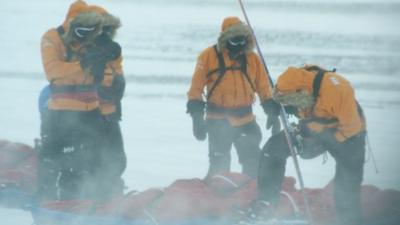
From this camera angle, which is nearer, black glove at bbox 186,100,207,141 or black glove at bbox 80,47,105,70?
black glove at bbox 80,47,105,70

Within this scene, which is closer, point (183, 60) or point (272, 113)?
point (272, 113)

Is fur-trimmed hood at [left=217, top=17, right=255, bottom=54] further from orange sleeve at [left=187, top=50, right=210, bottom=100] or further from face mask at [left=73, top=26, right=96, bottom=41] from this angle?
face mask at [left=73, top=26, right=96, bottom=41]

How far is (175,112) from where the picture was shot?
1105 centimetres

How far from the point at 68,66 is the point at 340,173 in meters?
2.16

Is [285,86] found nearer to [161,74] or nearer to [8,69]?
[161,74]

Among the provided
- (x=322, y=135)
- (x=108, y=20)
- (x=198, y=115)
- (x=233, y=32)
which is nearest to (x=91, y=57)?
(x=108, y=20)

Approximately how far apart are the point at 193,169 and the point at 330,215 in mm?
2664

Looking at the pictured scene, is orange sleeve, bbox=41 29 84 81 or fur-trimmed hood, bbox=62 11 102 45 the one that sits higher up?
fur-trimmed hood, bbox=62 11 102 45

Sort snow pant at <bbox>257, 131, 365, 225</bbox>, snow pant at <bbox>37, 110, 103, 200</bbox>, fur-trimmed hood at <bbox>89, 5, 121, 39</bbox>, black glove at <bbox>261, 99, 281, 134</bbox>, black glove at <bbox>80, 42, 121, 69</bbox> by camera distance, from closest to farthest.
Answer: snow pant at <bbox>257, 131, 365, 225</bbox> < black glove at <bbox>80, 42, 121, 69</bbox> < snow pant at <bbox>37, 110, 103, 200</bbox> < fur-trimmed hood at <bbox>89, 5, 121, 39</bbox> < black glove at <bbox>261, 99, 281, 134</bbox>

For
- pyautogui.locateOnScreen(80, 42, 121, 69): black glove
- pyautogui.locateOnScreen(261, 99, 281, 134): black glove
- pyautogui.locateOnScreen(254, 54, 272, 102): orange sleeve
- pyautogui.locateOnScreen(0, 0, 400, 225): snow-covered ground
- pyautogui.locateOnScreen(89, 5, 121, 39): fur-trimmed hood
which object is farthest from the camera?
pyautogui.locateOnScreen(0, 0, 400, 225): snow-covered ground

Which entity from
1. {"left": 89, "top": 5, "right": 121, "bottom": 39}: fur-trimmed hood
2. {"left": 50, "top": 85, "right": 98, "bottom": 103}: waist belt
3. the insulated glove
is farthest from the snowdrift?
{"left": 89, "top": 5, "right": 121, "bottom": 39}: fur-trimmed hood

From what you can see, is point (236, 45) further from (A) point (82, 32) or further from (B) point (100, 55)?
(A) point (82, 32)

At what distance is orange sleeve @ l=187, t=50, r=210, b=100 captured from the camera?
22.6 ft

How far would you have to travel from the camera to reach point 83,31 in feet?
21.4
